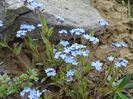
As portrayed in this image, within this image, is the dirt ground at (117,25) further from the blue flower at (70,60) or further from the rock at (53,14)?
the blue flower at (70,60)

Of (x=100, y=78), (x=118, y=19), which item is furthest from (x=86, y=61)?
(x=118, y=19)

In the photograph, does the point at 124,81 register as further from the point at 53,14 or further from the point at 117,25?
the point at 117,25

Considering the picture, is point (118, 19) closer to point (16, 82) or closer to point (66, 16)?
point (66, 16)

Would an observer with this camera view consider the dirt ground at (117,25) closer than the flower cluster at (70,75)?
No

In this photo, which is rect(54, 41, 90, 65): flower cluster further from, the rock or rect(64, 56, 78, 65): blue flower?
the rock

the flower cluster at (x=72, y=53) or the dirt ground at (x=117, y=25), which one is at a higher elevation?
the flower cluster at (x=72, y=53)

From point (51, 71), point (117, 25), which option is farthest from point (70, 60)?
point (117, 25)

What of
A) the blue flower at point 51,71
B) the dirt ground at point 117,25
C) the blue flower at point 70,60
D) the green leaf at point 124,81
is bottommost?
the dirt ground at point 117,25

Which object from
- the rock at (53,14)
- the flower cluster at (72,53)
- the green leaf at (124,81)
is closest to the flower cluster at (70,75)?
the flower cluster at (72,53)
